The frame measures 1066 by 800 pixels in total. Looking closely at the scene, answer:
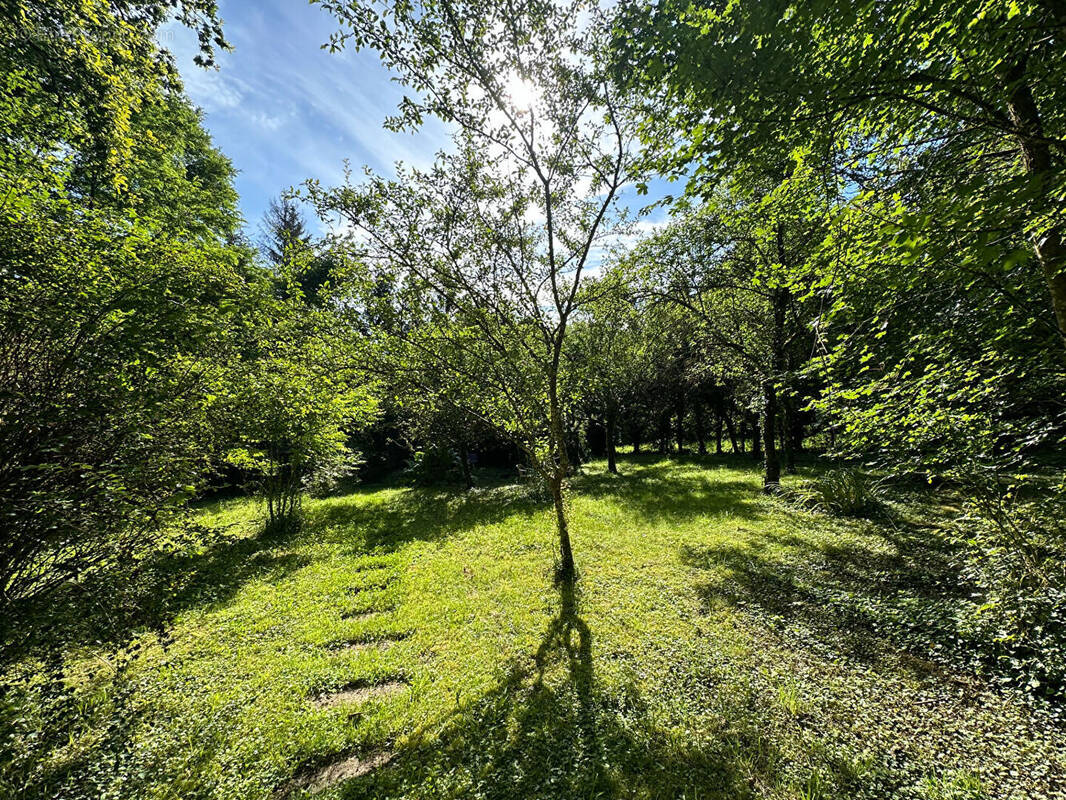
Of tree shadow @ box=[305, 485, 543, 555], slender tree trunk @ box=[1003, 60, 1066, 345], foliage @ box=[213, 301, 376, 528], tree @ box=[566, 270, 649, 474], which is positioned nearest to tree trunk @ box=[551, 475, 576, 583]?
foliage @ box=[213, 301, 376, 528]

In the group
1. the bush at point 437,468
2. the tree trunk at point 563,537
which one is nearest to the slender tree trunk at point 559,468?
the tree trunk at point 563,537

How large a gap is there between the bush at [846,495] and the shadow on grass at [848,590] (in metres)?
1.34

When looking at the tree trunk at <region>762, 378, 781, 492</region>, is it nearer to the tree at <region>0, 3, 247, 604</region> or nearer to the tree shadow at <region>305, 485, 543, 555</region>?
the tree shadow at <region>305, 485, 543, 555</region>

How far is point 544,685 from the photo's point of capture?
425cm

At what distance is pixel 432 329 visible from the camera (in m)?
6.27

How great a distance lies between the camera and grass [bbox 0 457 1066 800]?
3.04 m

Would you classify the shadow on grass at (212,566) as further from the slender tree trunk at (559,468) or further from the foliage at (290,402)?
the slender tree trunk at (559,468)

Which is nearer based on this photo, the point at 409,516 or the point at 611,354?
the point at 409,516

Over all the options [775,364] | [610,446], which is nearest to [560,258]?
[775,364]

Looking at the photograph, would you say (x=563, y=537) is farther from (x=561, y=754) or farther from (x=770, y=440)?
(x=770, y=440)

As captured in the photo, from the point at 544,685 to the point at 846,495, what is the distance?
9.05m

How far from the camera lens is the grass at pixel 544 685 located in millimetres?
A: 3037

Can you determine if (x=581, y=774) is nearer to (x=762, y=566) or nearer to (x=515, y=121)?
(x=762, y=566)

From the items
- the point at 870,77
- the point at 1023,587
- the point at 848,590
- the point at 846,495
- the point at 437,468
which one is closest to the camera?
the point at 870,77
